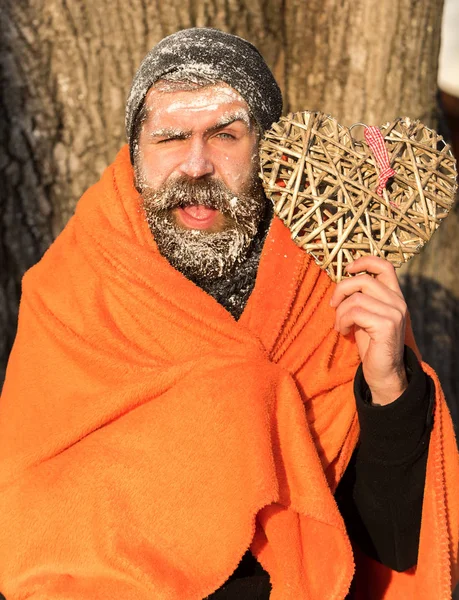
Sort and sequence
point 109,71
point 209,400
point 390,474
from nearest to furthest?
point 209,400
point 390,474
point 109,71

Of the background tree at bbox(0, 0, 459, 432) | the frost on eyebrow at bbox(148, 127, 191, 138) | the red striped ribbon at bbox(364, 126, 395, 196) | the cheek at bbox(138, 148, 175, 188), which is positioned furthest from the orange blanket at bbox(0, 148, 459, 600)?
the background tree at bbox(0, 0, 459, 432)

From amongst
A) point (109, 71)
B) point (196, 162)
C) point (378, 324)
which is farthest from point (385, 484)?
point (109, 71)

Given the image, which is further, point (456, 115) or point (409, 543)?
point (456, 115)

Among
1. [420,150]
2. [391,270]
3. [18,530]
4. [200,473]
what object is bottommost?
[18,530]

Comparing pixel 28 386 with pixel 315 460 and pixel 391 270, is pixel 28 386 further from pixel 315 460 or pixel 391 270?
pixel 391 270

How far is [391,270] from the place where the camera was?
7.69 feet

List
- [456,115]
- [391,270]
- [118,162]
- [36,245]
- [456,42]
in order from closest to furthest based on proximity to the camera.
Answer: [391,270] < [118,162] < [36,245] < [456,115] < [456,42]

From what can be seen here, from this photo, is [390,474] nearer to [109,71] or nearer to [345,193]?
[345,193]

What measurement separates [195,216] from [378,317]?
62 cm

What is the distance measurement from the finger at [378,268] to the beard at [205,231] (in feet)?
1.42

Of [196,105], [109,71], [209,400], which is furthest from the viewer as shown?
[109,71]

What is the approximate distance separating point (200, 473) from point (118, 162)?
1.05 metres

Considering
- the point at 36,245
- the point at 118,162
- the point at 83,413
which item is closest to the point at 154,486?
the point at 83,413

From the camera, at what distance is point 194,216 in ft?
8.66
